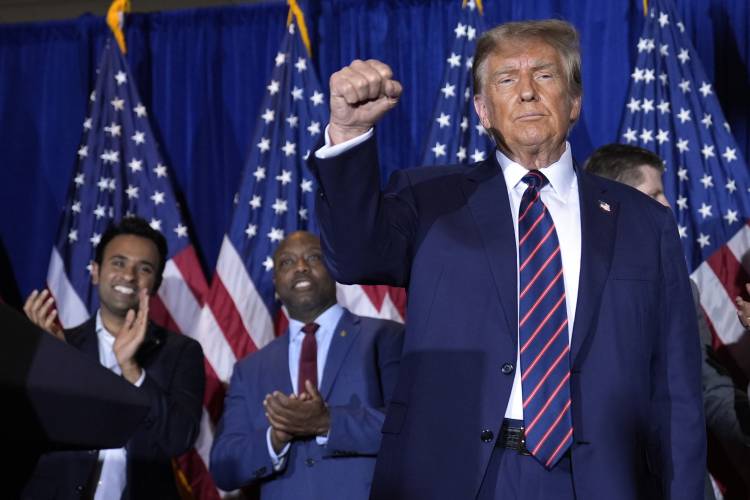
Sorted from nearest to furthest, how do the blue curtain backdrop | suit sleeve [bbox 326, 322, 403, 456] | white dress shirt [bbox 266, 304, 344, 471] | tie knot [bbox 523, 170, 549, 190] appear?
tie knot [bbox 523, 170, 549, 190]
suit sleeve [bbox 326, 322, 403, 456]
white dress shirt [bbox 266, 304, 344, 471]
the blue curtain backdrop

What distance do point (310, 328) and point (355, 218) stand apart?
6.41 ft

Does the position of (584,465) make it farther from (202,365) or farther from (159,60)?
(159,60)

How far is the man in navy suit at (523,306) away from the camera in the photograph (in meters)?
1.78

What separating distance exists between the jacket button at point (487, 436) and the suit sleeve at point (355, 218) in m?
0.32

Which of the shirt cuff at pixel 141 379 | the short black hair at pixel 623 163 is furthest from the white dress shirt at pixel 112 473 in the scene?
the short black hair at pixel 623 163

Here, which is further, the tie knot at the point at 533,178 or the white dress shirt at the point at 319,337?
the white dress shirt at the point at 319,337

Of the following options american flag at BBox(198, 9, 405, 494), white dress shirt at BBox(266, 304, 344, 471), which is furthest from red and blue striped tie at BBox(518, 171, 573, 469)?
american flag at BBox(198, 9, 405, 494)

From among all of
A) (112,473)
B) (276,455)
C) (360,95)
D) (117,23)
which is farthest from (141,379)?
(117,23)

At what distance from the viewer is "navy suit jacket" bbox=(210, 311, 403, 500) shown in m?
3.22

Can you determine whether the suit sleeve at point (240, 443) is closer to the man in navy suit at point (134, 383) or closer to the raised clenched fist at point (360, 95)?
the man in navy suit at point (134, 383)

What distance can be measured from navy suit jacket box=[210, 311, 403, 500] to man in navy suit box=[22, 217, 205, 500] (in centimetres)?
16

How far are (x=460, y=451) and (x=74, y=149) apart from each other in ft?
12.5

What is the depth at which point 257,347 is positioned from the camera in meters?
4.43

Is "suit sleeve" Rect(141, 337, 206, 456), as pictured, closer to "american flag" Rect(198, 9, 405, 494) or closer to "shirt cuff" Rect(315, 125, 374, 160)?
"american flag" Rect(198, 9, 405, 494)
